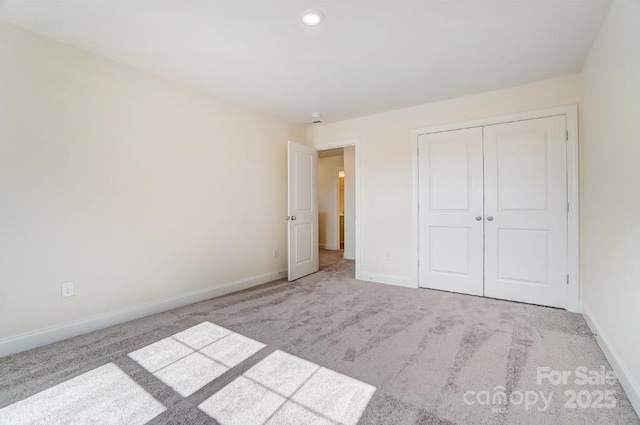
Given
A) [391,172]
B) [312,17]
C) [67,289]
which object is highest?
[312,17]

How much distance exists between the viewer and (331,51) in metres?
2.40

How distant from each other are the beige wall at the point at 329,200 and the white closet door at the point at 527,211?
4406 mm

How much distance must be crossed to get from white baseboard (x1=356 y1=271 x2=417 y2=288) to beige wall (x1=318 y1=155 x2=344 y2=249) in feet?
10.8

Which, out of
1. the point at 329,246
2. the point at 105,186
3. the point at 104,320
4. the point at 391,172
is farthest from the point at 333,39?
the point at 329,246

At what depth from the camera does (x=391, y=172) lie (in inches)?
156

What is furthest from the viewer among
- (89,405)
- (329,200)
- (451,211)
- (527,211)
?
(329,200)

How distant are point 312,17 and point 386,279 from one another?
10.6 ft

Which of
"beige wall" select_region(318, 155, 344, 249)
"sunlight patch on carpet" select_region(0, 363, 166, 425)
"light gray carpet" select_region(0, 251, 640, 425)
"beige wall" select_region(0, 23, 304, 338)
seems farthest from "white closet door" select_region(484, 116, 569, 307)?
"beige wall" select_region(318, 155, 344, 249)

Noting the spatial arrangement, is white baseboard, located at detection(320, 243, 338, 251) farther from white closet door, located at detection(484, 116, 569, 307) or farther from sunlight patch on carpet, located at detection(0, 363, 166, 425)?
sunlight patch on carpet, located at detection(0, 363, 166, 425)

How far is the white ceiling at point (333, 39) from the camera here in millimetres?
1884

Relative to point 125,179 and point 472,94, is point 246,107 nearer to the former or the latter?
point 125,179

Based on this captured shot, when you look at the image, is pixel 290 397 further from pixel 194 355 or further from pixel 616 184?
pixel 616 184

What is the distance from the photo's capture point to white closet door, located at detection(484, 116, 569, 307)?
2.94m

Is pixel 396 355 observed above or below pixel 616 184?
below
